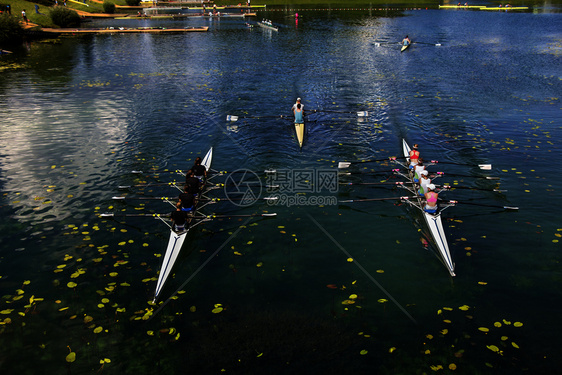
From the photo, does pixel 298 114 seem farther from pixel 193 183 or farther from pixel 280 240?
pixel 280 240

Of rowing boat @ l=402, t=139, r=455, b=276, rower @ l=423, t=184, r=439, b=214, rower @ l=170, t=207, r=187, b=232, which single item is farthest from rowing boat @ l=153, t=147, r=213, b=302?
rower @ l=423, t=184, r=439, b=214

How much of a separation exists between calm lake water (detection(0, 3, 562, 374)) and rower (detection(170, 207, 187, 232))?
0.91 m

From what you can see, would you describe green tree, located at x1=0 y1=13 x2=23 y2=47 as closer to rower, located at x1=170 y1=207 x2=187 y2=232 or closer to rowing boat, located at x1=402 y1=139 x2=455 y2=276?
rower, located at x1=170 y1=207 x2=187 y2=232

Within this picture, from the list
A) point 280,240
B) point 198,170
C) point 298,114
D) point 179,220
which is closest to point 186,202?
point 179,220

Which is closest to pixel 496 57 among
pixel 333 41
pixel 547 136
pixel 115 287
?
pixel 333 41

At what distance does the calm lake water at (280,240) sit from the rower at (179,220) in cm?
91

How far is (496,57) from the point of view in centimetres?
5584

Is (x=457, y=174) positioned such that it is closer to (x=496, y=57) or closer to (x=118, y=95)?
(x=118, y=95)

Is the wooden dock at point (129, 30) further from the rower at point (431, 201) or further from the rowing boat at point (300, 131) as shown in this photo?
the rower at point (431, 201)

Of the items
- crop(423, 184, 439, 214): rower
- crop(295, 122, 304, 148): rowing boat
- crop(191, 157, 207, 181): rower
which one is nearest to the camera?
crop(423, 184, 439, 214): rower

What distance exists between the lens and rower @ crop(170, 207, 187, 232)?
58.6 ft

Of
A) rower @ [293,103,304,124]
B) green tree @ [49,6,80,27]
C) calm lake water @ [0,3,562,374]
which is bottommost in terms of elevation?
calm lake water @ [0,3,562,374]

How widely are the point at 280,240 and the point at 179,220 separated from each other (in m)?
4.81

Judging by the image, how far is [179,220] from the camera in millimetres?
17922
